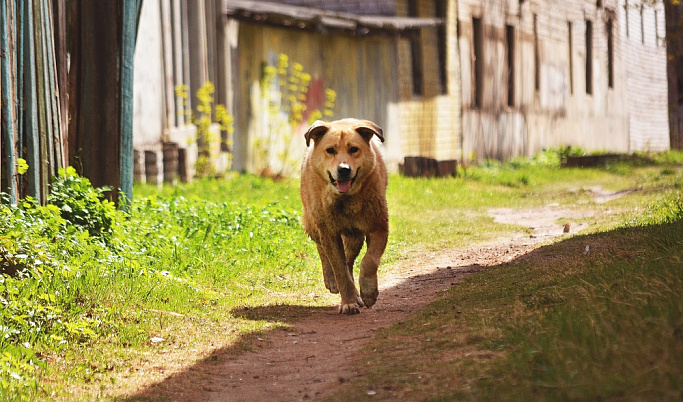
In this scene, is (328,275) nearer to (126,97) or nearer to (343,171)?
(343,171)

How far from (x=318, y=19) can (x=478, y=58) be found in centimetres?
765

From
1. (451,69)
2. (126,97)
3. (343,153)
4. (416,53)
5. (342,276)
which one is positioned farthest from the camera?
(451,69)

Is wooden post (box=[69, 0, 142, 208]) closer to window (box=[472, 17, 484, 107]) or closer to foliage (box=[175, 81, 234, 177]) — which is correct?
foliage (box=[175, 81, 234, 177])

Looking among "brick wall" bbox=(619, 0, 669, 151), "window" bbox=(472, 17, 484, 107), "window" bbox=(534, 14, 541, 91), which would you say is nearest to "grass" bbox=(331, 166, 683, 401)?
"window" bbox=(472, 17, 484, 107)

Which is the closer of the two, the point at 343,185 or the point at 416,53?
the point at 343,185

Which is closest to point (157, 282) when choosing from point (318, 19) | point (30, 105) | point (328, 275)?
point (328, 275)

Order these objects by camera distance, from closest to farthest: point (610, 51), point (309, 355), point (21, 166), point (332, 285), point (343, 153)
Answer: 1. point (309, 355)
2. point (343, 153)
3. point (21, 166)
4. point (332, 285)
5. point (610, 51)

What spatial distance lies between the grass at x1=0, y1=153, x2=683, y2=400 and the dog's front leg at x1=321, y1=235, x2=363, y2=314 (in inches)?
A: 14.5

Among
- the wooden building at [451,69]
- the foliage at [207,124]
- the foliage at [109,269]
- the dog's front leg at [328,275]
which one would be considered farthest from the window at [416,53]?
the dog's front leg at [328,275]

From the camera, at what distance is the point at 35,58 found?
777cm

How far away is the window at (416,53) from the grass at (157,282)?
9.06 meters

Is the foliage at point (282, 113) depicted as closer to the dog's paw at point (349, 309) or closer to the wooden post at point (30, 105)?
the wooden post at point (30, 105)

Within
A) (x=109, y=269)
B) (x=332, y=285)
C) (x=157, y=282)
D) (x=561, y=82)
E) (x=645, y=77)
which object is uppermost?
(x=645, y=77)

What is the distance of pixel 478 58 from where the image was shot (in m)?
23.1
